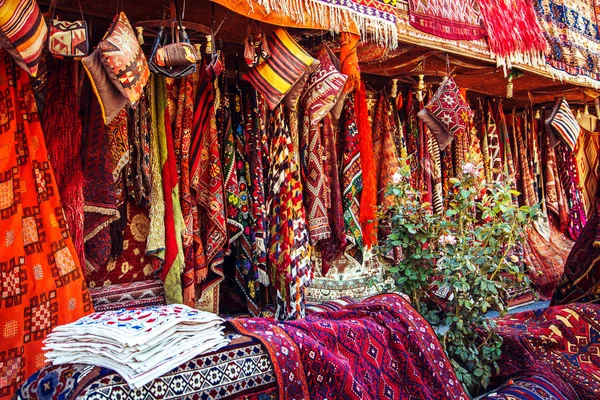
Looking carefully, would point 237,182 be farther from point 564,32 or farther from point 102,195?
point 564,32

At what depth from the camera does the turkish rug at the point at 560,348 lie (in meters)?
2.94

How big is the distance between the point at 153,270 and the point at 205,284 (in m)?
0.37

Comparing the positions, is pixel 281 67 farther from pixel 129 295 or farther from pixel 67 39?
pixel 129 295

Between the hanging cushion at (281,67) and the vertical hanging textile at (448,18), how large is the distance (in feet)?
3.22

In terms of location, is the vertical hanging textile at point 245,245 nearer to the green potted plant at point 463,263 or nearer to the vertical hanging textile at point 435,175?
the green potted plant at point 463,263

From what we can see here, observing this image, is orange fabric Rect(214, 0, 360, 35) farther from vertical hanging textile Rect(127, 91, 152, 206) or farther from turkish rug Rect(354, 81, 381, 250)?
turkish rug Rect(354, 81, 381, 250)

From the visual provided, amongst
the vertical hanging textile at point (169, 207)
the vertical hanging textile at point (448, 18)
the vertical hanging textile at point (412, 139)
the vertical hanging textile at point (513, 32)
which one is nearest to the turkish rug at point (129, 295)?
the vertical hanging textile at point (169, 207)

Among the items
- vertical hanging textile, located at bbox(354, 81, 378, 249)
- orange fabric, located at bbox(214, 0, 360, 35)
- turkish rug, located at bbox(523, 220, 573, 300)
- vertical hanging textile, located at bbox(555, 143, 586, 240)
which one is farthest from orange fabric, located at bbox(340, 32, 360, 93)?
vertical hanging textile, located at bbox(555, 143, 586, 240)

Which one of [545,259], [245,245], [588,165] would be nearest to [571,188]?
[588,165]

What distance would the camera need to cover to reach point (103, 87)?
260 cm

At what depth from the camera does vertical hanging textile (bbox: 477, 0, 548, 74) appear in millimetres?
4363

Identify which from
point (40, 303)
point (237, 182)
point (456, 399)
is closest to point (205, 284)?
point (237, 182)

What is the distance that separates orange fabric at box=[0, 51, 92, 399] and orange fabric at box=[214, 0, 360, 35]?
116 cm

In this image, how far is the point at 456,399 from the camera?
2461mm
